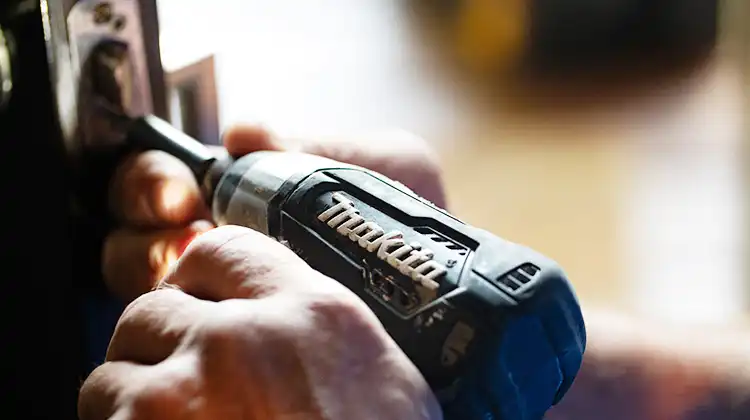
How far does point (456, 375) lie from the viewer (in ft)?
0.91

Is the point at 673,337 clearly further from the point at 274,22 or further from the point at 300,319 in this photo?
the point at 274,22

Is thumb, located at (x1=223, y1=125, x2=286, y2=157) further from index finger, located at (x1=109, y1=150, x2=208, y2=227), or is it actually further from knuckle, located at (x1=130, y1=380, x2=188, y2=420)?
knuckle, located at (x1=130, y1=380, x2=188, y2=420)

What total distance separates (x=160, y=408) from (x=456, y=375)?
101 millimetres

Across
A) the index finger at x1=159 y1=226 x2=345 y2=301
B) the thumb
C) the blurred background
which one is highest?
the thumb

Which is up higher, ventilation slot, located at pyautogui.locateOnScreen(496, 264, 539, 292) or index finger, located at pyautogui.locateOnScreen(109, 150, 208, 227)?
ventilation slot, located at pyautogui.locateOnScreen(496, 264, 539, 292)

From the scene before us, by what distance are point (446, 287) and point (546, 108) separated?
2.75 ft

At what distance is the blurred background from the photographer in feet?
2.44

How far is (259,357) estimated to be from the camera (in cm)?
26

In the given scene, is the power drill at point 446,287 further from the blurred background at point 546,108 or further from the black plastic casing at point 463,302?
the blurred background at point 546,108

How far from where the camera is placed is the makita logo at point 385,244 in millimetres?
298

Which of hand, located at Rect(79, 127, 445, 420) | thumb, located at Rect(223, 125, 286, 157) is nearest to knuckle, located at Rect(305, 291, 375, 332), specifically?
hand, located at Rect(79, 127, 445, 420)

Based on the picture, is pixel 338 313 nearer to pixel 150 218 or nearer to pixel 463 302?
pixel 463 302

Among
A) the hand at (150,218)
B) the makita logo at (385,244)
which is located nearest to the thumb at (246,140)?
the hand at (150,218)

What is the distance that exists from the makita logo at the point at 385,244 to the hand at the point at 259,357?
3 cm
